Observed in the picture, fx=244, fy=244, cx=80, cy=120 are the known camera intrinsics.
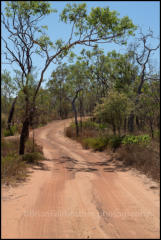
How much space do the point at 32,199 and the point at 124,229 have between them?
2.40 meters

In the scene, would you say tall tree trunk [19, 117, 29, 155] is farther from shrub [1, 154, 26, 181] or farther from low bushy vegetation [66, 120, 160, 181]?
low bushy vegetation [66, 120, 160, 181]

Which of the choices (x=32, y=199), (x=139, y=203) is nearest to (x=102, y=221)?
(x=139, y=203)

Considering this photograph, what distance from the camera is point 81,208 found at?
5.34 m

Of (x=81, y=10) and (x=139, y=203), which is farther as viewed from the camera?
(x=81, y=10)

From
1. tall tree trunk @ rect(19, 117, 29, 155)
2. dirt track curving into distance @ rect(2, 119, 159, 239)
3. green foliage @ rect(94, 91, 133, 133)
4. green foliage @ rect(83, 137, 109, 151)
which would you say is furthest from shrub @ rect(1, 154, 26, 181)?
green foliage @ rect(83, 137, 109, 151)

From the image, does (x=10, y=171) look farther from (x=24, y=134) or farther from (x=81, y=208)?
(x=24, y=134)

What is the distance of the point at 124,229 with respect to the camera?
4164 millimetres

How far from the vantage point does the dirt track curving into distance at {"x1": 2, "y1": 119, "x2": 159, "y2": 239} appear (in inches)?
159

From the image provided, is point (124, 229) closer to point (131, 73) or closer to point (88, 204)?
point (88, 204)

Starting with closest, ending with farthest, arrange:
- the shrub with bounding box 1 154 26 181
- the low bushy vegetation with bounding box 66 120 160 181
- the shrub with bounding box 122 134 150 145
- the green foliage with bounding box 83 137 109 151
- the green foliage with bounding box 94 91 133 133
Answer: the shrub with bounding box 1 154 26 181 → the low bushy vegetation with bounding box 66 120 160 181 → the shrub with bounding box 122 134 150 145 → the green foliage with bounding box 94 91 133 133 → the green foliage with bounding box 83 137 109 151

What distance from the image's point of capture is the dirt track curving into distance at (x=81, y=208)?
4.04 metres

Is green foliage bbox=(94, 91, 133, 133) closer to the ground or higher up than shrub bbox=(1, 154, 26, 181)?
higher up

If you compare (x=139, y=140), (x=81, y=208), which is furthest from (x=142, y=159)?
(x=81, y=208)

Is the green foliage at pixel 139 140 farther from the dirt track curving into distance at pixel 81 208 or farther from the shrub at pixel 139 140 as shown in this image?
the dirt track curving into distance at pixel 81 208
